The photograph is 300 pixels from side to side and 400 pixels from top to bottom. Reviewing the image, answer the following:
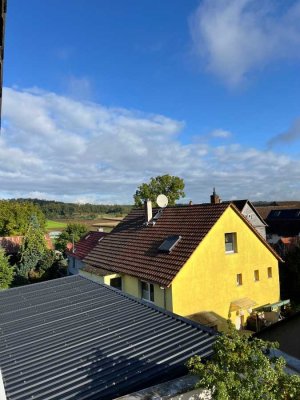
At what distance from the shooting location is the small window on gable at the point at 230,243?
1864 centimetres

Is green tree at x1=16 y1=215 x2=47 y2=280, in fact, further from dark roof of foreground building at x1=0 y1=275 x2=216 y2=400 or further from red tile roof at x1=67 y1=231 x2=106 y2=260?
dark roof of foreground building at x1=0 y1=275 x2=216 y2=400

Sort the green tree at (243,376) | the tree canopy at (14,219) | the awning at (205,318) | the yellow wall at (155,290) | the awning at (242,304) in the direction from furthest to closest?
the tree canopy at (14,219), the awning at (242,304), the yellow wall at (155,290), the awning at (205,318), the green tree at (243,376)

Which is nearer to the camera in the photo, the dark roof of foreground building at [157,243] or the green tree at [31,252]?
the dark roof of foreground building at [157,243]

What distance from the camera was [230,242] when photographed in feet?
61.8

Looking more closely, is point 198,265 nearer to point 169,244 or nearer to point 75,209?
point 169,244

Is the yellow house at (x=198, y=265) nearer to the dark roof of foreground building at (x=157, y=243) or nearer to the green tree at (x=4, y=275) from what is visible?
the dark roof of foreground building at (x=157, y=243)

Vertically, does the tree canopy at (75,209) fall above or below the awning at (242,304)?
above

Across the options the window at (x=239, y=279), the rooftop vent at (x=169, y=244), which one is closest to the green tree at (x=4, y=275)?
the rooftop vent at (x=169, y=244)

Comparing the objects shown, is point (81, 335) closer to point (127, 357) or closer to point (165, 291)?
point (127, 357)

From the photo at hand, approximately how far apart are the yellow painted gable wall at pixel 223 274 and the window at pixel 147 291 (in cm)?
207

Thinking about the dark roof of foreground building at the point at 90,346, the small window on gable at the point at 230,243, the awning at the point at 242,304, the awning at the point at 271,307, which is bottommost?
the awning at the point at 271,307

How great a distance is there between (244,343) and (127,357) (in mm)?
2623

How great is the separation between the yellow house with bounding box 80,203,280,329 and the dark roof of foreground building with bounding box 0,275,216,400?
6.58 m

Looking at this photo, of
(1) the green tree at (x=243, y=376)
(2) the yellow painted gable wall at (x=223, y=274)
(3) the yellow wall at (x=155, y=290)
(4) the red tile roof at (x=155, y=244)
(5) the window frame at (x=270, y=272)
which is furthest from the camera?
(5) the window frame at (x=270, y=272)
